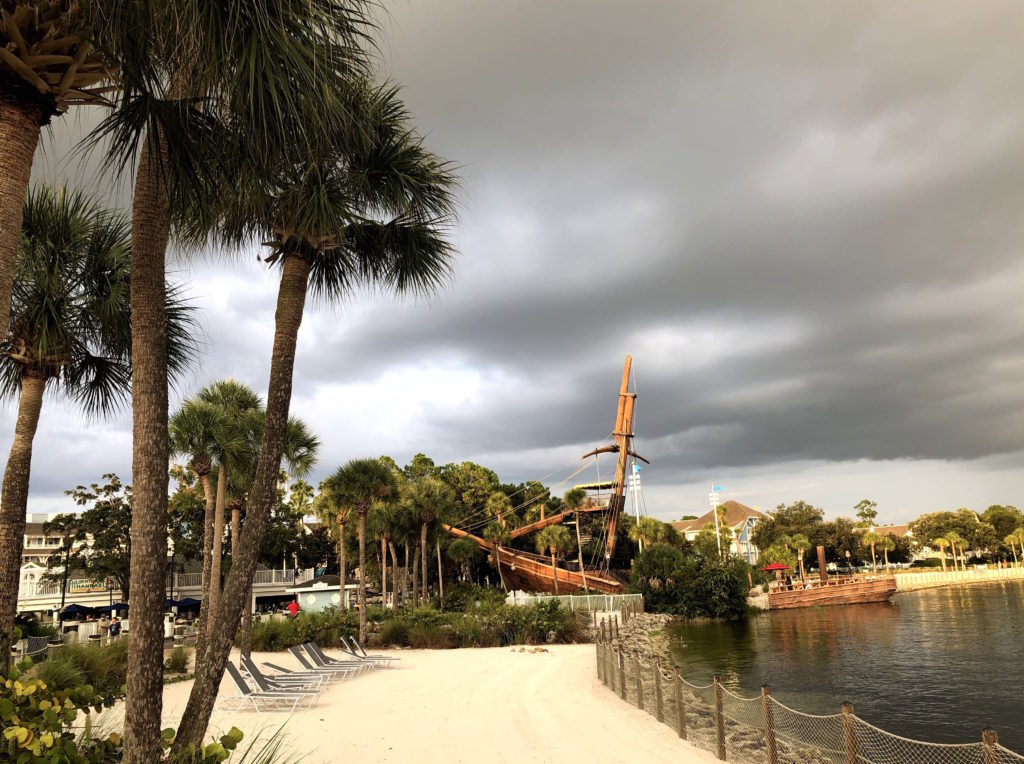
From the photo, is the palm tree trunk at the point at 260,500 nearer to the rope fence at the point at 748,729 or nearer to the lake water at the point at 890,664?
the rope fence at the point at 748,729

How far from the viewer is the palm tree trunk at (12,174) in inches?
166

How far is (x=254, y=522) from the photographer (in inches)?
263

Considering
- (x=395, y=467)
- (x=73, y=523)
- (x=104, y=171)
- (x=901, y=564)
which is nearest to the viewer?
(x=104, y=171)

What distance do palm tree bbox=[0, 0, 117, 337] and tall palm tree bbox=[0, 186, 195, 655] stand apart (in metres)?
4.68

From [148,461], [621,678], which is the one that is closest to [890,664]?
[621,678]

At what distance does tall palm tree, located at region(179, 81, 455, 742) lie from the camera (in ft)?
21.9

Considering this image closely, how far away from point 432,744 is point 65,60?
367 inches

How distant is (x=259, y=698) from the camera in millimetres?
12125

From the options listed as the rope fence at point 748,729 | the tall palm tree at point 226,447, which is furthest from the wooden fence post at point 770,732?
the tall palm tree at point 226,447

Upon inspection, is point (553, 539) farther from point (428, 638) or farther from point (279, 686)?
point (279, 686)

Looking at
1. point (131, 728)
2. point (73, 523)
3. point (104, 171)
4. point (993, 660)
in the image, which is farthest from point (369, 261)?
point (73, 523)

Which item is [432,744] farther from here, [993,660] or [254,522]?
[993,660]

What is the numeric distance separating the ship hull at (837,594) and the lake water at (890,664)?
292 inches

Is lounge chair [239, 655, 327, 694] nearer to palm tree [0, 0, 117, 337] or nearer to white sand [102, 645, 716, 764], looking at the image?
white sand [102, 645, 716, 764]
